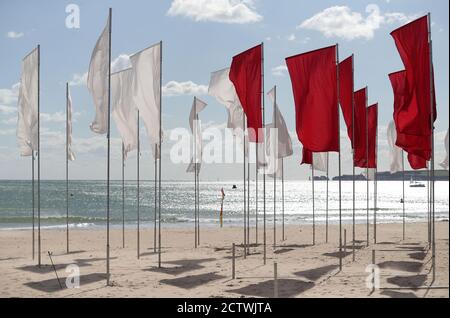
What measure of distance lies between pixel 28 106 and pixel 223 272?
8.19 metres

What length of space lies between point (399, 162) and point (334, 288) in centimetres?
1449

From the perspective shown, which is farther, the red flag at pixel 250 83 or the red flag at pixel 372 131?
the red flag at pixel 372 131

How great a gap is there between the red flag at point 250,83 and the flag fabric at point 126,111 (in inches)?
159

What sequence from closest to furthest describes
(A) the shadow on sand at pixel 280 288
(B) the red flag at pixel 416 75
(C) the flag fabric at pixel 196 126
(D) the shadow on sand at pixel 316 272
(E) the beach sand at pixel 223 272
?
(A) the shadow on sand at pixel 280 288, (E) the beach sand at pixel 223 272, (B) the red flag at pixel 416 75, (D) the shadow on sand at pixel 316 272, (C) the flag fabric at pixel 196 126

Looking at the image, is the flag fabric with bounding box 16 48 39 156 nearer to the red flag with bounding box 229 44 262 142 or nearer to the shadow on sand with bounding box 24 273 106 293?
the shadow on sand with bounding box 24 273 106 293

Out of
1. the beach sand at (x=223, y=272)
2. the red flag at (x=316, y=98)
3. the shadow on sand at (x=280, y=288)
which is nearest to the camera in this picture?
the shadow on sand at (x=280, y=288)

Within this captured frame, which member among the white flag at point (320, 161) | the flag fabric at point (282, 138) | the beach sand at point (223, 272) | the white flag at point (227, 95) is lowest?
the beach sand at point (223, 272)

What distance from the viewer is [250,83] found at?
18484 millimetres

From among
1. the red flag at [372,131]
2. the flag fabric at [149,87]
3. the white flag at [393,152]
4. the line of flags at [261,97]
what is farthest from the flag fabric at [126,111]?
the white flag at [393,152]

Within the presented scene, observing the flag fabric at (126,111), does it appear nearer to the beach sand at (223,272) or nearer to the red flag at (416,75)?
the beach sand at (223,272)

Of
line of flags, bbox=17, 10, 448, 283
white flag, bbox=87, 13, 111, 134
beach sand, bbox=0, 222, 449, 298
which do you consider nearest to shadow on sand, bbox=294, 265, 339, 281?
beach sand, bbox=0, 222, 449, 298

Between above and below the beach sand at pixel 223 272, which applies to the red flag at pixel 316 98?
above

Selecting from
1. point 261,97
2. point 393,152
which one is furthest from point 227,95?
point 393,152

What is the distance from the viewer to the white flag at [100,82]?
1409cm
